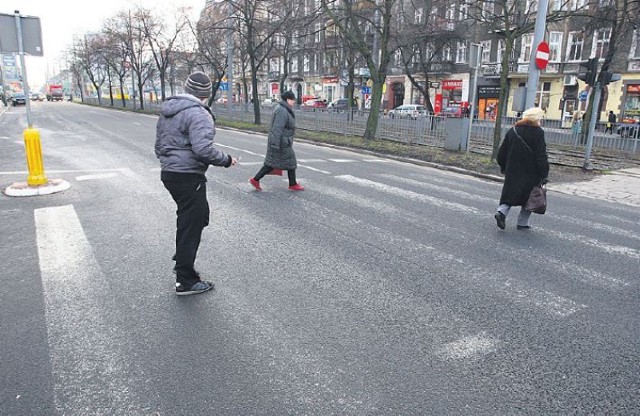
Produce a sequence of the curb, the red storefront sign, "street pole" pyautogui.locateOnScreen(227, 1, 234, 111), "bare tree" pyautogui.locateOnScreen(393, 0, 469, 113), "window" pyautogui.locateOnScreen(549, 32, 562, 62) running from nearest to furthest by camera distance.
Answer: the curb, "street pole" pyautogui.locateOnScreen(227, 1, 234, 111), "bare tree" pyautogui.locateOnScreen(393, 0, 469, 113), "window" pyautogui.locateOnScreen(549, 32, 562, 62), the red storefront sign

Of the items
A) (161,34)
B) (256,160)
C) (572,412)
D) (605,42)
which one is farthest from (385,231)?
(161,34)

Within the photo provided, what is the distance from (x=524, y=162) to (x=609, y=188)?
556 cm

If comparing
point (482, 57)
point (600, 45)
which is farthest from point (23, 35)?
point (482, 57)

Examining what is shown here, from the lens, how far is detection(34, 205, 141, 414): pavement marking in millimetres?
2688

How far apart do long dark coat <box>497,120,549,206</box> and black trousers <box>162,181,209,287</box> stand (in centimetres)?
411

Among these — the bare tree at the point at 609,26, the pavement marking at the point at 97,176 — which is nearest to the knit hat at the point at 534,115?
the bare tree at the point at 609,26

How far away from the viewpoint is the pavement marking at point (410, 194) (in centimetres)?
741

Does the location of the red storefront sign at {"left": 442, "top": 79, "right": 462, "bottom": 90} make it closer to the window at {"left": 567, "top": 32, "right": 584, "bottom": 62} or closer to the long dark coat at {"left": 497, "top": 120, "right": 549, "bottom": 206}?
the window at {"left": 567, "top": 32, "right": 584, "bottom": 62}

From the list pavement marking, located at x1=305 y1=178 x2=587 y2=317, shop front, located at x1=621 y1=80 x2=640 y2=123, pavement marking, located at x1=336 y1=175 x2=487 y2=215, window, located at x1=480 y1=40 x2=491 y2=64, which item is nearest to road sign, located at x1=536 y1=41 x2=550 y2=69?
pavement marking, located at x1=336 y1=175 x2=487 y2=215

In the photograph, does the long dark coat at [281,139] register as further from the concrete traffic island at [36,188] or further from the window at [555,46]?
the window at [555,46]

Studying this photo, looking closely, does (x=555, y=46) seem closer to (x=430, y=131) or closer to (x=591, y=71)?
(x=430, y=131)

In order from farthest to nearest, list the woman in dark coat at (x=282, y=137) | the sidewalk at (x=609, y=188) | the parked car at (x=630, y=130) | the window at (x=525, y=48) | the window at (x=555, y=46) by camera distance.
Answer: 1. the window at (x=525, y=48)
2. the window at (x=555, y=46)
3. the parked car at (x=630, y=130)
4. the sidewalk at (x=609, y=188)
5. the woman in dark coat at (x=282, y=137)

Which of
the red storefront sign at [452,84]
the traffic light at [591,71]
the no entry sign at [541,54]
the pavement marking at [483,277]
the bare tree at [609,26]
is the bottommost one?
the pavement marking at [483,277]

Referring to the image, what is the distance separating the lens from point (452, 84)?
41.9 metres
